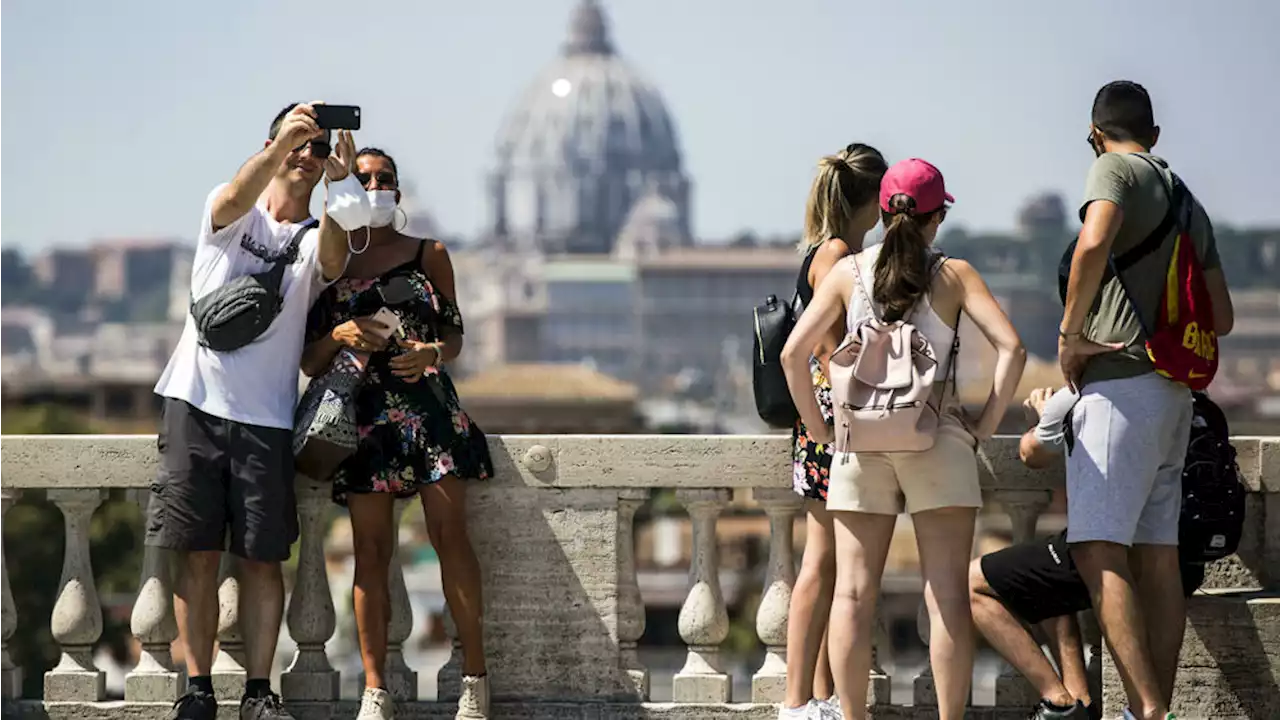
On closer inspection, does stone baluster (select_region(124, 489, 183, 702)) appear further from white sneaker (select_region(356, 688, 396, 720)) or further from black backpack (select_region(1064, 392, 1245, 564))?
black backpack (select_region(1064, 392, 1245, 564))

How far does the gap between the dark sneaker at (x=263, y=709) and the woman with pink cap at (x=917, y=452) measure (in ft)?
5.79

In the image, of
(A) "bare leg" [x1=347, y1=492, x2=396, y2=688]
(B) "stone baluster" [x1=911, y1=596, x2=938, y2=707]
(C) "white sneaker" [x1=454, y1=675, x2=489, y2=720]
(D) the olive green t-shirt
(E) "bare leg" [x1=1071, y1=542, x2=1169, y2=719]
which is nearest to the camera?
(D) the olive green t-shirt

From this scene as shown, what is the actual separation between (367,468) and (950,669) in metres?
1.88

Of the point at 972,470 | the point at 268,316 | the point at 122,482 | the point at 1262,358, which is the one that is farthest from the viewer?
the point at 1262,358

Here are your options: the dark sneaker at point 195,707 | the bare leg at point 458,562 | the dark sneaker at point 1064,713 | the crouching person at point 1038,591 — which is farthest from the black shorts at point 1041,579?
the dark sneaker at point 195,707

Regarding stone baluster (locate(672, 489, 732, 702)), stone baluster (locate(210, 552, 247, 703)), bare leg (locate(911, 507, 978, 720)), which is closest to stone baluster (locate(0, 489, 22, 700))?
stone baluster (locate(210, 552, 247, 703))

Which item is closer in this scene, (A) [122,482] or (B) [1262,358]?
(A) [122,482]

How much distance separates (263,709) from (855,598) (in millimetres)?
1897

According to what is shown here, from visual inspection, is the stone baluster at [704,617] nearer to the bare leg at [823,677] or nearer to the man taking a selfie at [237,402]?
the bare leg at [823,677]

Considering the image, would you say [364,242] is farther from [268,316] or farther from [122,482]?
[122,482]

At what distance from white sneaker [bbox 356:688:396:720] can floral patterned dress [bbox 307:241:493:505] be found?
62 cm

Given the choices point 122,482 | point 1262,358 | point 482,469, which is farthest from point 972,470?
point 1262,358

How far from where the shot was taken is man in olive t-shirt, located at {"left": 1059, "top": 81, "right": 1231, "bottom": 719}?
7.69m

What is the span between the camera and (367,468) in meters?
8.25
